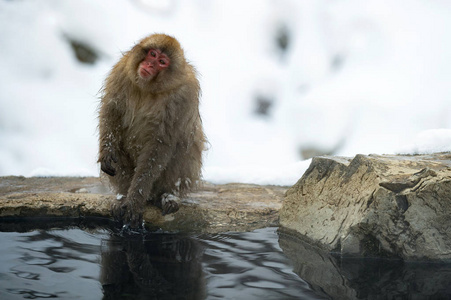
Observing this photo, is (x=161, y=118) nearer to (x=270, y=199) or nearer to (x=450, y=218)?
(x=270, y=199)

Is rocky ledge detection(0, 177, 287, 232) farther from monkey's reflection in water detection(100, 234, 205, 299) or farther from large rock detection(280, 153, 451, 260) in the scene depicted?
large rock detection(280, 153, 451, 260)

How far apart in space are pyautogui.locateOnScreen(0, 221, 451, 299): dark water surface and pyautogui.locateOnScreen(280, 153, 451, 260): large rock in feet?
0.27

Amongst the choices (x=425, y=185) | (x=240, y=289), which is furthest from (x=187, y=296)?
(x=425, y=185)

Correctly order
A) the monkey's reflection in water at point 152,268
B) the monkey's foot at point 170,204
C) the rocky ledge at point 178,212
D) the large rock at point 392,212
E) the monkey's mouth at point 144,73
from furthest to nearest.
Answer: the monkey's foot at point 170,204
the rocky ledge at point 178,212
the monkey's mouth at point 144,73
the large rock at point 392,212
the monkey's reflection in water at point 152,268

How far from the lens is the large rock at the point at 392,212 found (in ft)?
7.86

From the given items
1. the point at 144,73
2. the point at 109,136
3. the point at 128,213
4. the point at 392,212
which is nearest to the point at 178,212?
the point at 128,213

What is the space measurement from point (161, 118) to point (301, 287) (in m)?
1.60

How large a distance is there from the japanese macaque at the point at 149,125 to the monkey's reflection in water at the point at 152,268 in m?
0.41

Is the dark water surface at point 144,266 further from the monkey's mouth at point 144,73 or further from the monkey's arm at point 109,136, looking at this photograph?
the monkey's mouth at point 144,73

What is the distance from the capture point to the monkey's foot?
3287 mm

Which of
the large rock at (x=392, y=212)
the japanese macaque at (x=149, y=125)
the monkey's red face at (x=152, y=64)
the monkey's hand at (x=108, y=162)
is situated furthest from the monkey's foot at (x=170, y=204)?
the large rock at (x=392, y=212)

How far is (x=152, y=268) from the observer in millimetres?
2266

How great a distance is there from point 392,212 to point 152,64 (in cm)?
177

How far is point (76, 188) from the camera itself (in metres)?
4.40
